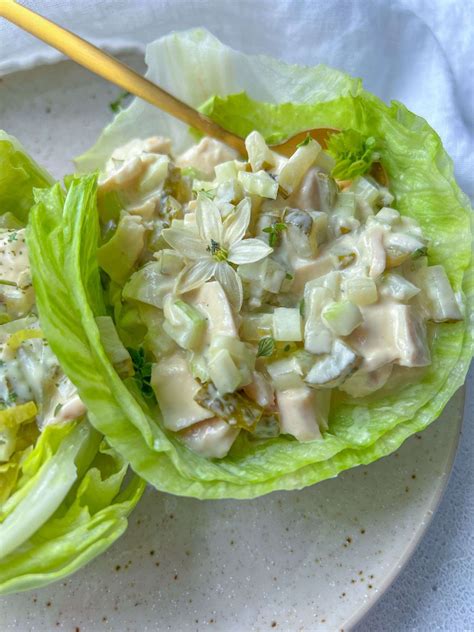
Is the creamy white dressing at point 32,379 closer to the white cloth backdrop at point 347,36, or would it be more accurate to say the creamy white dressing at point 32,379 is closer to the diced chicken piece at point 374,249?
the diced chicken piece at point 374,249

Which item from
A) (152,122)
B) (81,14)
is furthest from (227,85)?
(81,14)

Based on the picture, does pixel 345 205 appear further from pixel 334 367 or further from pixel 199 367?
pixel 199 367

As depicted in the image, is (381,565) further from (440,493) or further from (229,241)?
(229,241)

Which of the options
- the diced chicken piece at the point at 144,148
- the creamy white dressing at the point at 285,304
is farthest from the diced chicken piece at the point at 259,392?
the diced chicken piece at the point at 144,148

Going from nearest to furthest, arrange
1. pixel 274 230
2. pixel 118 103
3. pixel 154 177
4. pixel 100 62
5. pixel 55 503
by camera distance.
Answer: pixel 55 503 < pixel 274 230 < pixel 154 177 < pixel 100 62 < pixel 118 103

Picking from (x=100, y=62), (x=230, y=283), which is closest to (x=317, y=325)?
(x=230, y=283)

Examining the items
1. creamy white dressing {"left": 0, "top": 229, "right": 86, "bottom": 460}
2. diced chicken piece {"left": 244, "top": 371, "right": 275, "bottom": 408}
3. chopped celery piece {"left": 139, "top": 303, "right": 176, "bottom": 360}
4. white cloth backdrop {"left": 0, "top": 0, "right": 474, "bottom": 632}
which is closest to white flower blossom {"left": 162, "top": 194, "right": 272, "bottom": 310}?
chopped celery piece {"left": 139, "top": 303, "right": 176, "bottom": 360}
